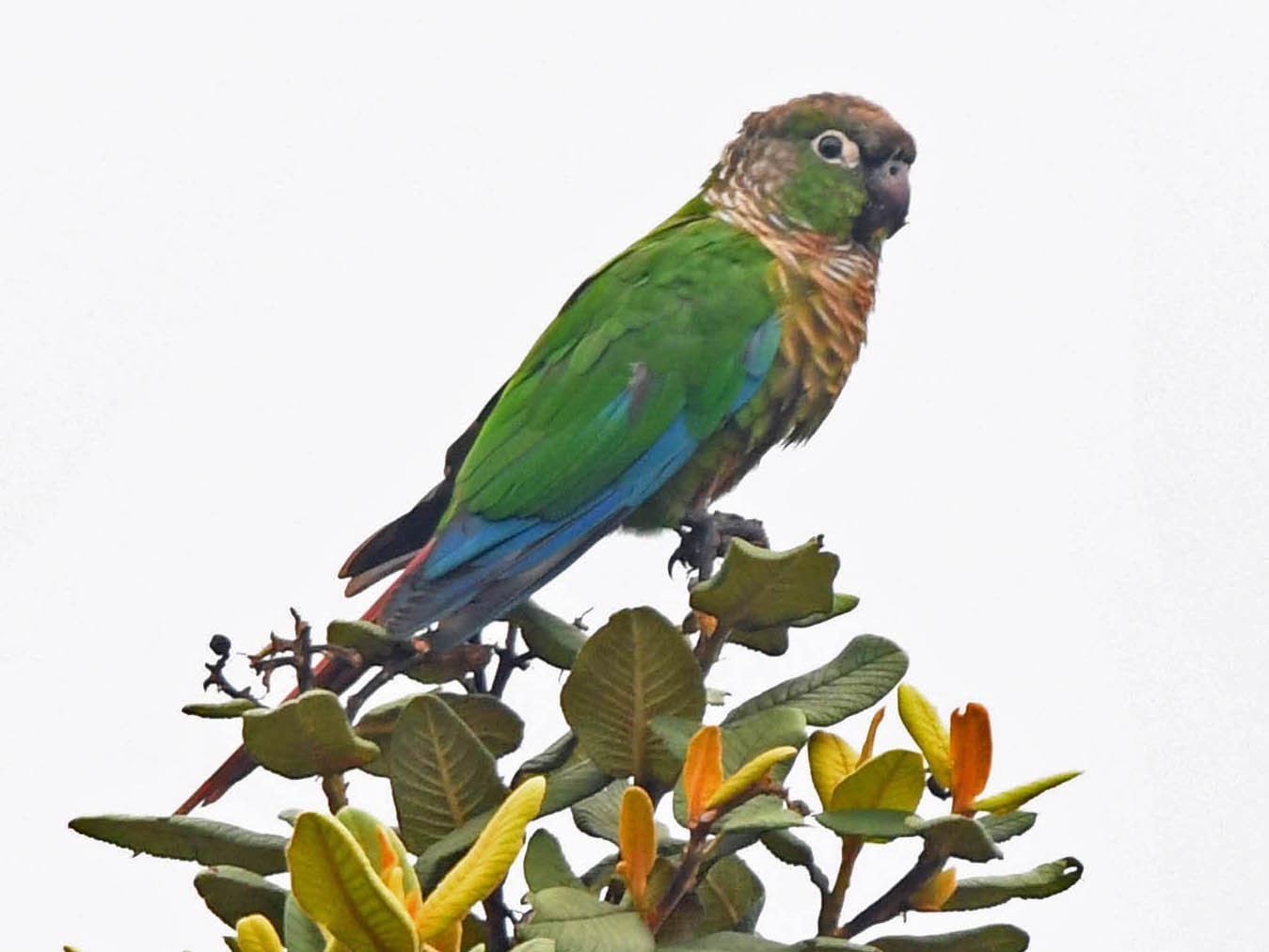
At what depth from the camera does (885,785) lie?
91 cm

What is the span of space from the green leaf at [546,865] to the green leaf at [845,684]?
0.41ft

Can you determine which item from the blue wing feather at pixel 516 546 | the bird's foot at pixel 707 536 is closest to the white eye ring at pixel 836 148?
the blue wing feather at pixel 516 546

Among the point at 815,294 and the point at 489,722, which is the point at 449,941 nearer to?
the point at 489,722

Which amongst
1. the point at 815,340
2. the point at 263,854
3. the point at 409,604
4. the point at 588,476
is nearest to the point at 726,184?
the point at 815,340

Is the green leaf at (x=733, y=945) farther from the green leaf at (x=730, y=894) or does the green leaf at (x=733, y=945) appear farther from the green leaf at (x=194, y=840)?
the green leaf at (x=194, y=840)

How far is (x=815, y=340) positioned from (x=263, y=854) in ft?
3.28

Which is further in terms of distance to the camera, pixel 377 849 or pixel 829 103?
pixel 829 103

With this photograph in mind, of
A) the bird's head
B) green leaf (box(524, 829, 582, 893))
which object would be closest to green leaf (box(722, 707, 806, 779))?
green leaf (box(524, 829, 582, 893))

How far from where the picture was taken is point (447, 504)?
154 cm

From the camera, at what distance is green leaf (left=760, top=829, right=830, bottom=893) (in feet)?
3.11

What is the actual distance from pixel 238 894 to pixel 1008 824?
43 cm

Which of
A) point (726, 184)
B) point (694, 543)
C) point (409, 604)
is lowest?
point (409, 604)

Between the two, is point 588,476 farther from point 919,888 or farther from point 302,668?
point 919,888

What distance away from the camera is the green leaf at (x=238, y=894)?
93cm
